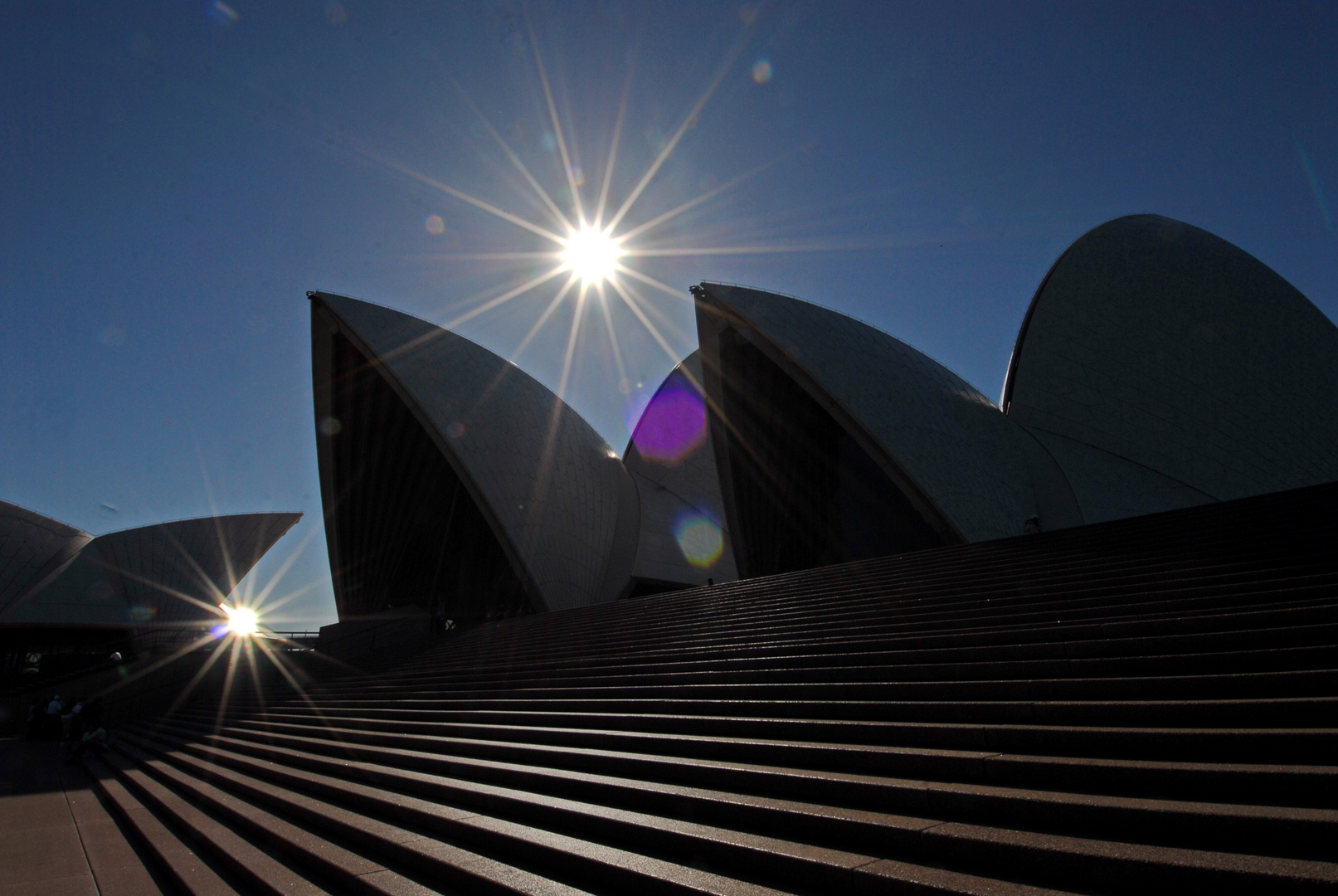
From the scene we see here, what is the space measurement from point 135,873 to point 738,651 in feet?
13.4

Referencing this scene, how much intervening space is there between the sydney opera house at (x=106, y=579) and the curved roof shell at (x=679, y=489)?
17494 millimetres

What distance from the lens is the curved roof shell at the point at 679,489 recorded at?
21.3 metres

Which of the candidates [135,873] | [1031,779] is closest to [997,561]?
[1031,779]

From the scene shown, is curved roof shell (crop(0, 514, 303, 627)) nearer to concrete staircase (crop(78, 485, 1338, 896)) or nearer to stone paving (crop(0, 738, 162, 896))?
stone paving (crop(0, 738, 162, 896))

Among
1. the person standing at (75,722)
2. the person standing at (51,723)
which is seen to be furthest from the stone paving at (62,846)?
the person standing at (51,723)

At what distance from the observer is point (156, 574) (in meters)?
27.4

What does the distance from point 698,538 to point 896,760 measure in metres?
20.6

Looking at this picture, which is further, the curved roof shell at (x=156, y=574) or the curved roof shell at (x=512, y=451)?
the curved roof shell at (x=156, y=574)

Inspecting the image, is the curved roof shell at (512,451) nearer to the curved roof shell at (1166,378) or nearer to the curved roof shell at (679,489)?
the curved roof shell at (679,489)

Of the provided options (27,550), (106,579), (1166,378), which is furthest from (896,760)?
(27,550)

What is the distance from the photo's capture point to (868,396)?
14359 millimetres

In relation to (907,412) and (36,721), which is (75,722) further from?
(907,412)

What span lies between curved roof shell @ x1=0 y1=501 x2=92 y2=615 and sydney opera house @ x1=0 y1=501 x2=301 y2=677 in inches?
1.2

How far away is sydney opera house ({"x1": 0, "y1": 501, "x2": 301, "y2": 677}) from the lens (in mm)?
24547
